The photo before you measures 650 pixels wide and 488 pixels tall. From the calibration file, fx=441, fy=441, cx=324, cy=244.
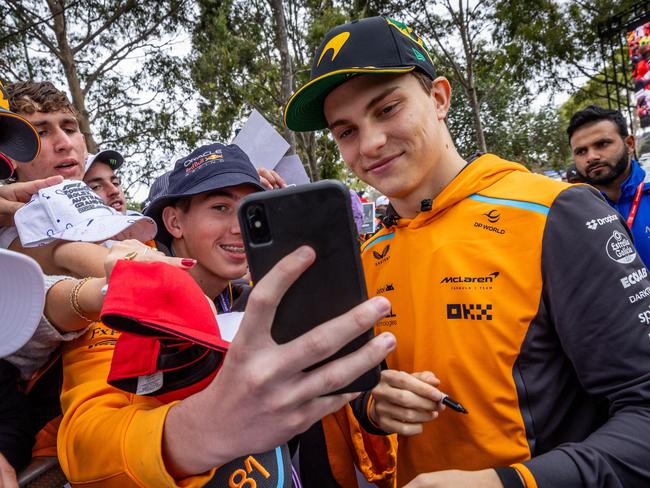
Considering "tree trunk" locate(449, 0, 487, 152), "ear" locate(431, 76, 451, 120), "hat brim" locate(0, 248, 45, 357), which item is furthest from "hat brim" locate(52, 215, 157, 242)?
"tree trunk" locate(449, 0, 487, 152)

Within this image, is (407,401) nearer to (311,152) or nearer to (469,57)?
(311,152)

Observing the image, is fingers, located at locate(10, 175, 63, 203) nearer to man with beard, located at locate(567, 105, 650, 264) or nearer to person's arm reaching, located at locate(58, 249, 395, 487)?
person's arm reaching, located at locate(58, 249, 395, 487)

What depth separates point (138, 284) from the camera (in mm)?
981

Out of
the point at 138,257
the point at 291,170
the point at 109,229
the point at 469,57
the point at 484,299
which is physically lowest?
the point at 484,299

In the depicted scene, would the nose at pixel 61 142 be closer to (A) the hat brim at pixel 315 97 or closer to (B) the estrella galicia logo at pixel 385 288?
(A) the hat brim at pixel 315 97

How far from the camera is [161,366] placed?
3.84ft

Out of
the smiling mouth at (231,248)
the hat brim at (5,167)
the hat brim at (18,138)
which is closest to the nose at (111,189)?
the hat brim at (18,138)

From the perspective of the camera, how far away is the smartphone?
2.57 feet

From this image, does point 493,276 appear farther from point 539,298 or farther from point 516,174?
point 516,174

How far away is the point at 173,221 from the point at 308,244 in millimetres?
1570

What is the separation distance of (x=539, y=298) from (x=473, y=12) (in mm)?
12064

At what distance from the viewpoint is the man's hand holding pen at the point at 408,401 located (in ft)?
4.26

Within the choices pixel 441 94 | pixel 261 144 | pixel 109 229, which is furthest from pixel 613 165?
pixel 109 229

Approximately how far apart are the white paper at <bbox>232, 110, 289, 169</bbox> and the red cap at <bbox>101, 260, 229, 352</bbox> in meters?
1.64
